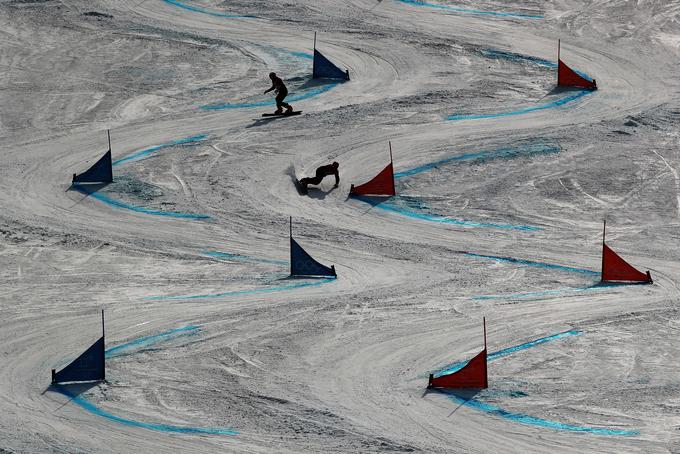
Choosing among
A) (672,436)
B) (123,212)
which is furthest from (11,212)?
(672,436)

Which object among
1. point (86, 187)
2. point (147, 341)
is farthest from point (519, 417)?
point (86, 187)

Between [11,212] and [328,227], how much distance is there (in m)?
5.99

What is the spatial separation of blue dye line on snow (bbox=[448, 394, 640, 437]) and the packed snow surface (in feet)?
0.12

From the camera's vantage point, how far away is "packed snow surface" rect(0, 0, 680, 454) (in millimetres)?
18109

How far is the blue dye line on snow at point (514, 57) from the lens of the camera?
32969 mm

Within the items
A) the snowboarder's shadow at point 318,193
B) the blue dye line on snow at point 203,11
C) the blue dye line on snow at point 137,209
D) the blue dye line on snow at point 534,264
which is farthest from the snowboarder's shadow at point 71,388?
the blue dye line on snow at point 203,11

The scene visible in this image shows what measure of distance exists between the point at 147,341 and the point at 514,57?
16089 mm

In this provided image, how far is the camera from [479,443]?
17.3m

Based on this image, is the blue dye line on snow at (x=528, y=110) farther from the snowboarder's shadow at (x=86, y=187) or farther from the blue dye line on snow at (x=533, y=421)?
the blue dye line on snow at (x=533, y=421)

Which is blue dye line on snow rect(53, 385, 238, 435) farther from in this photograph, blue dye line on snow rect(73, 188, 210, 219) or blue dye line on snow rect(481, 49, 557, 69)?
blue dye line on snow rect(481, 49, 557, 69)

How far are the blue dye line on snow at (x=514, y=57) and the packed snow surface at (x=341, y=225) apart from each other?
0.27 ft

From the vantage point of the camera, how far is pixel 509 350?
19.9 meters

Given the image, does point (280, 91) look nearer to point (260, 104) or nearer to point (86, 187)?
point (260, 104)

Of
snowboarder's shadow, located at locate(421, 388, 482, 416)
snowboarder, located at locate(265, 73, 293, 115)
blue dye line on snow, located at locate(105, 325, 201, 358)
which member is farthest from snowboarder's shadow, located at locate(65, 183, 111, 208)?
snowboarder's shadow, located at locate(421, 388, 482, 416)
